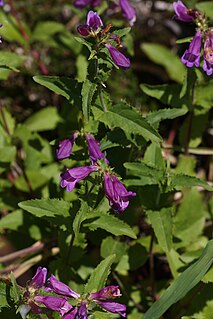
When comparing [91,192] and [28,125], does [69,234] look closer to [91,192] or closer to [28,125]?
[91,192]

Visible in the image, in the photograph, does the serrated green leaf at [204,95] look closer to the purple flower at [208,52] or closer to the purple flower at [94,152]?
the purple flower at [208,52]

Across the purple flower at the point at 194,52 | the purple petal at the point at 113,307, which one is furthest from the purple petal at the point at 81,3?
the purple petal at the point at 113,307

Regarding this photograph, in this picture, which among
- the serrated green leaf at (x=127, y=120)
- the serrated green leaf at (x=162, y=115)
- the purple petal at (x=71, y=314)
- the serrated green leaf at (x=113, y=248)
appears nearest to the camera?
the purple petal at (x=71, y=314)

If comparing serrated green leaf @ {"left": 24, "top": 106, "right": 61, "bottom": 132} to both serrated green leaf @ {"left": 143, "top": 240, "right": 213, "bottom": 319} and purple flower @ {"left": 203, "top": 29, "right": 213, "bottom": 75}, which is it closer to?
purple flower @ {"left": 203, "top": 29, "right": 213, "bottom": 75}

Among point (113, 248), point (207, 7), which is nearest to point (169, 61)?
point (207, 7)

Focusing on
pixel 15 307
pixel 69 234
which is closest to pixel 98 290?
pixel 15 307

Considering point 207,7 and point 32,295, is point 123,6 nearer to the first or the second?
point 207,7
